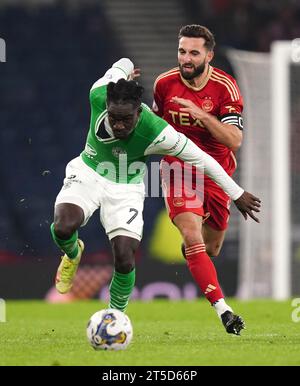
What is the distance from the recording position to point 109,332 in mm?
6738

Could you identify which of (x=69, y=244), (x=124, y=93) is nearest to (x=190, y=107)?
(x=124, y=93)

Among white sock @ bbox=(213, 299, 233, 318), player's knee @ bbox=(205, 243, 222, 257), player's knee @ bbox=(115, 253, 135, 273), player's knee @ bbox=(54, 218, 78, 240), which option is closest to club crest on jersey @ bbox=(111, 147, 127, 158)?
player's knee @ bbox=(54, 218, 78, 240)

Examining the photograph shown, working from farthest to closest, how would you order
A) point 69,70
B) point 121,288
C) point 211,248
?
point 69,70
point 211,248
point 121,288

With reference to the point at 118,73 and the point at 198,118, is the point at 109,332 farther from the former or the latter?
the point at 118,73

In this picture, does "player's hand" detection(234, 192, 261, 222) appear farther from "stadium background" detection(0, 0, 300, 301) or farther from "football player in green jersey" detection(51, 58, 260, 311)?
"stadium background" detection(0, 0, 300, 301)

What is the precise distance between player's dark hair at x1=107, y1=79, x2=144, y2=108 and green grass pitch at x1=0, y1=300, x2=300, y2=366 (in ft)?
5.19

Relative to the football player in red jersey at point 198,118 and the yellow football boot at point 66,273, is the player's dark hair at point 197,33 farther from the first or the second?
the yellow football boot at point 66,273

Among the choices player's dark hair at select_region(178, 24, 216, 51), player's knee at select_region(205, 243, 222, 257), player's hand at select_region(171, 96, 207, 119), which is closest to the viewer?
player's hand at select_region(171, 96, 207, 119)

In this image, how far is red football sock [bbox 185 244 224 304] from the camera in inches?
310

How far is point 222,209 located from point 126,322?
7.36 ft

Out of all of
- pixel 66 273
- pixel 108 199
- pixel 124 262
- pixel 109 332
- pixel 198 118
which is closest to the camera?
pixel 109 332

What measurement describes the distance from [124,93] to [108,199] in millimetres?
868

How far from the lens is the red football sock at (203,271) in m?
7.88
